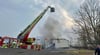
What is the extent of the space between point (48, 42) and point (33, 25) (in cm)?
604

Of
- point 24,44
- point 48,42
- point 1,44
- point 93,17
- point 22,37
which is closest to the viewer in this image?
point 1,44

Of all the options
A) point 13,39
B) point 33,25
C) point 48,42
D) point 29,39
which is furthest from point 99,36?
point 13,39

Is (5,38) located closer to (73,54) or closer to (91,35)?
(73,54)

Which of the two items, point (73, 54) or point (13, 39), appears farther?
point (13, 39)

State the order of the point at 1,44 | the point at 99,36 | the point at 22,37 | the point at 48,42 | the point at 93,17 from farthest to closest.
A: the point at 93,17, the point at 99,36, the point at 48,42, the point at 22,37, the point at 1,44

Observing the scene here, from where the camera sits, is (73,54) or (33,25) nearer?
(73,54)

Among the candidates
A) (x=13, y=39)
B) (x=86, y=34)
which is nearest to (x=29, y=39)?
(x=13, y=39)

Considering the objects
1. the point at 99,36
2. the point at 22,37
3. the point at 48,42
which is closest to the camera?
the point at 22,37

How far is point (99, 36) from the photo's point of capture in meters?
63.1

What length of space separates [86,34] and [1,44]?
29.4 meters

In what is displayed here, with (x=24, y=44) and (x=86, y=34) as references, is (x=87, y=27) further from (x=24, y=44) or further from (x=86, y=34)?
(x=24, y=44)

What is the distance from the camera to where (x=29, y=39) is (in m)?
44.0

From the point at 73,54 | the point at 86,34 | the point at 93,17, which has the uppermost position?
the point at 93,17

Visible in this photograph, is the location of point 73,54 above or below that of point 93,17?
below
